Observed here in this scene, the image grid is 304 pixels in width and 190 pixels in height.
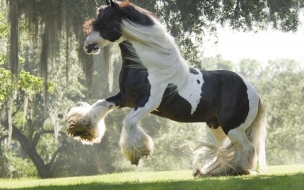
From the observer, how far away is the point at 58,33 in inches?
532

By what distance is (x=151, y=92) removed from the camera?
24.3 feet

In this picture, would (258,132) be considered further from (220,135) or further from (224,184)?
(224,184)

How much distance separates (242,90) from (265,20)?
566cm

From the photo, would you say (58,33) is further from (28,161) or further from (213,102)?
(28,161)

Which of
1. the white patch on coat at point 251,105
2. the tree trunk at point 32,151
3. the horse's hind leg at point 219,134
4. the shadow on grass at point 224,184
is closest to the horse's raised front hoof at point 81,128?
the shadow on grass at point 224,184

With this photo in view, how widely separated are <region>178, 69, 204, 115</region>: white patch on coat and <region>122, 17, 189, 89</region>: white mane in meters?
0.09

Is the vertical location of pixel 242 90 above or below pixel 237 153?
above

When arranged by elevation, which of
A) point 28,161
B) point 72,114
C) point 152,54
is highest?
point 152,54

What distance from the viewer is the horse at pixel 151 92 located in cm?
741

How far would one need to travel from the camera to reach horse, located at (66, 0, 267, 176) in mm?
7414

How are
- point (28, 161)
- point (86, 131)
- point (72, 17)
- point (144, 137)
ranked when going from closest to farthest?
point (144, 137) < point (86, 131) < point (72, 17) < point (28, 161)

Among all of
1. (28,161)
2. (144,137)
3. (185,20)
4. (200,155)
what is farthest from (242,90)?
(28,161)

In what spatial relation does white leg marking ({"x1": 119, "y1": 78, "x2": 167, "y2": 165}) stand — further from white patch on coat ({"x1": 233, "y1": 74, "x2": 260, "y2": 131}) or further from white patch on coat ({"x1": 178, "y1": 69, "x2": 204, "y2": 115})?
white patch on coat ({"x1": 233, "y1": 74, "x2": 260, "y2": 131})

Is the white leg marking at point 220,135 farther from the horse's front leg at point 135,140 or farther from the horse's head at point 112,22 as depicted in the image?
the horse's head at point 112,22
